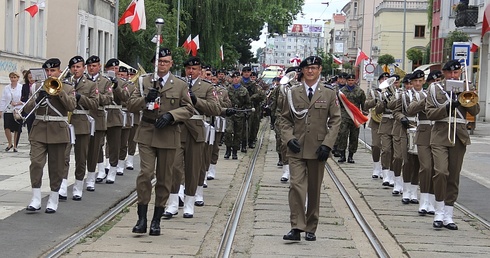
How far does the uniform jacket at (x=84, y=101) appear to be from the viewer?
45.3 ft

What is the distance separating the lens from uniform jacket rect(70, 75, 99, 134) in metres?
13.8

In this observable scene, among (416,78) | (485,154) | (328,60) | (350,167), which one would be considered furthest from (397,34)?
(416,78)

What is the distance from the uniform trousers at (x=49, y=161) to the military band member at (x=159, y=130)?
1.75 m

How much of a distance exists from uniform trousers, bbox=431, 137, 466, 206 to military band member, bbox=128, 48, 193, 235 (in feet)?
10.9

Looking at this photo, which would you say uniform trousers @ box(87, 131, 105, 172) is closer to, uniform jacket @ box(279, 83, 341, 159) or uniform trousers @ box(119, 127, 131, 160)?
uniform trousers @ box(119, 127, 131, 160)

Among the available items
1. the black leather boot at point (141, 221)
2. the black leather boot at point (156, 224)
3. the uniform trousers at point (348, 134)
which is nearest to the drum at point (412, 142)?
the black leather boot at point (156, 224)

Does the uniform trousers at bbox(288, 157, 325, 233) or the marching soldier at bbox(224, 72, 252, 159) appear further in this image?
the marching soldier at bbox(224, 72, 252, 159)

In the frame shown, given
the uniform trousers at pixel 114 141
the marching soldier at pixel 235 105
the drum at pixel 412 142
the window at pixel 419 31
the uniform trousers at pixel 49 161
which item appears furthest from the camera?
the window at pixel 419 31

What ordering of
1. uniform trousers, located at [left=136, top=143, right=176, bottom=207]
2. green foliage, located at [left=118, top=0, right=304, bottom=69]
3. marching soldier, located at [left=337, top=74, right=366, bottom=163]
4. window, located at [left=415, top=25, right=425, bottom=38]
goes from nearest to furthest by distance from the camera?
uniform trousers, located at [left=136, top=143, right=176, bottom=207]
marching soldier, located at [left=337, top=74, right=366, bottom=163]
green foliage, located at [left=118, top=0, right=304, bottom=69]
window, located at [left=415, top=25, right=425, bottom=38]

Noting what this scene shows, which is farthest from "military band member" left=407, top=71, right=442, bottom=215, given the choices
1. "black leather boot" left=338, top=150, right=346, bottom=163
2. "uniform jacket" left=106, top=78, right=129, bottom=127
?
"black leather boot" left=338, top=150, right=346, bottom=163

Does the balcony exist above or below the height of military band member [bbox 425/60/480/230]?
above

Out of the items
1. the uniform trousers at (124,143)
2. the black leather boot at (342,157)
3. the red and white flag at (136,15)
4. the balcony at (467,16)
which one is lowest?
the black leather boot at (342,157)

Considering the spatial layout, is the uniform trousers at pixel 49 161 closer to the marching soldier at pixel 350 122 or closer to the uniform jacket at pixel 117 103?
the uniform jacket at pixel 117 103

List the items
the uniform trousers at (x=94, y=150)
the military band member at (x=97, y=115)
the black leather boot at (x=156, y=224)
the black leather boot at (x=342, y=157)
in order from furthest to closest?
the black leather boot at (x=342, y=157) → the uniform trousers at (x=94, y=150) → the military band member at (x=97, y=115) → the black leather boot at (x=156, y=224)
